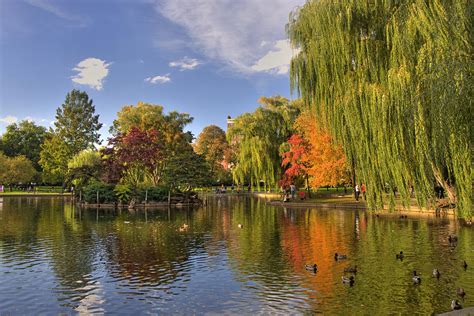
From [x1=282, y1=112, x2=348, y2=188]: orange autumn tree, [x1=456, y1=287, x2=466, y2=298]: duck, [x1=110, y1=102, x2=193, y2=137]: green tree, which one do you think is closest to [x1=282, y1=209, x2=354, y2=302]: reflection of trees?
[x1=456, y1=287, x2=466, y2=298]: duck

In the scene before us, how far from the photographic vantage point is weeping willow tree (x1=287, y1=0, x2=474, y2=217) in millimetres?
10125

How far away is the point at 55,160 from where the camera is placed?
82562 millimetres

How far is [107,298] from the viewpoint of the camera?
11531mm

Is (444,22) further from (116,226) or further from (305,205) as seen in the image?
(305,205)

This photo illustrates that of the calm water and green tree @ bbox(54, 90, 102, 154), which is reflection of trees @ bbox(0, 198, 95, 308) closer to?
the calm water

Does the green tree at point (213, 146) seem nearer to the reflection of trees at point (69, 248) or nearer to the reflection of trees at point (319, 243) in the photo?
the reflection of trees at point (319, 243)

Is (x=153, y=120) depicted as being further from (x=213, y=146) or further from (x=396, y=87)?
(x=396, y=87)

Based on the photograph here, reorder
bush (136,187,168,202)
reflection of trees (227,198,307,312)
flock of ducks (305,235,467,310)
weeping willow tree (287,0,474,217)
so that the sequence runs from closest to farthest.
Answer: flock of ducks (305,235,467,310) → weeping willow tree (287,0,474,217) → reflection of trees (227,198,307,312) → bush (136,187,168,202)

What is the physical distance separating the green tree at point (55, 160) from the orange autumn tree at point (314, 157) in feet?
176

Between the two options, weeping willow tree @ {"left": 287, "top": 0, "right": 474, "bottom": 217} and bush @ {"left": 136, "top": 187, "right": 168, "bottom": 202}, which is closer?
weeping willow tree @ {"left": 287, "top": 0, "right": 474, "bottom": 217}

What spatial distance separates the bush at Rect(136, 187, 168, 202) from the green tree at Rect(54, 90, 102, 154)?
5338 centimetres

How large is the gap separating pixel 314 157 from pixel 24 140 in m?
79.8

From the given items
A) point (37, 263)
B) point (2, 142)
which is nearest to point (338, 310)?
point (37, 263)

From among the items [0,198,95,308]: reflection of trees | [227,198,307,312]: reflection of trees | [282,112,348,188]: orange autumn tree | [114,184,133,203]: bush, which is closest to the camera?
[227,198,307,312]: reflection of trees
